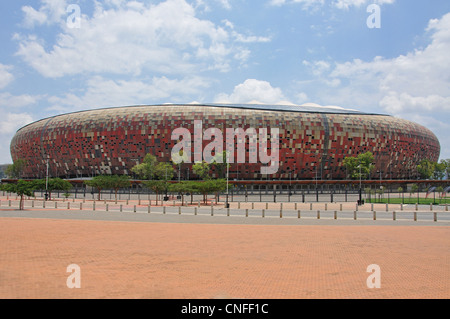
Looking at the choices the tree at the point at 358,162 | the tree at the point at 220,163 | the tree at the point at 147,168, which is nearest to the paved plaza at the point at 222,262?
the tree at the point at 147,168

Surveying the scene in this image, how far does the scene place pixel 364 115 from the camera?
102 meters

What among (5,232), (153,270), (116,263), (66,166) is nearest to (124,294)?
(153,270)

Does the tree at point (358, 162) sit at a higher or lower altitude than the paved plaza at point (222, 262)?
higher

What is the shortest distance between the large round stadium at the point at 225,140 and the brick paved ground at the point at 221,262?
71719mm

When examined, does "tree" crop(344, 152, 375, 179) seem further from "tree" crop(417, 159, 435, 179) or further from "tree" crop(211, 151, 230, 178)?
"tree" crop(211, 151, 230, 178)

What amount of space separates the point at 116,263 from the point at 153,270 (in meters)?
1.61

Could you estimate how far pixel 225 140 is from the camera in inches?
3556

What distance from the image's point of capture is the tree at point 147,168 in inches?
3238

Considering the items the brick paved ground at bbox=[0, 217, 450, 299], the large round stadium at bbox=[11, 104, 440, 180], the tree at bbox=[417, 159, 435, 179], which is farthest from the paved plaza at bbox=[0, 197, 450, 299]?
the tree at bbox=[417, 159, 435, 179]

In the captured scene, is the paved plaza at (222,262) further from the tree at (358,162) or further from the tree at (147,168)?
the tree at (358,162)

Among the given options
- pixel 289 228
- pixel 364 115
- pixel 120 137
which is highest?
pixel 364 115

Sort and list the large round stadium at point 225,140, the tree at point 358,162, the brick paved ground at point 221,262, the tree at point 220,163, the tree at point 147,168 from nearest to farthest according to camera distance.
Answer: the brick paved ground at point 221,262, the tree at point 147,168, the tree at point 220,163, the tree at point 358,162, the large round stadium at point 225,140
